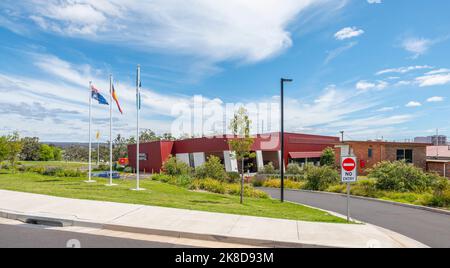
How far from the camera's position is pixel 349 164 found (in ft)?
35.0

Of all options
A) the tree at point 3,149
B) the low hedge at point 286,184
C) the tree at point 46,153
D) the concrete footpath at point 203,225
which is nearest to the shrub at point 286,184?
the low hedge at point 286,184

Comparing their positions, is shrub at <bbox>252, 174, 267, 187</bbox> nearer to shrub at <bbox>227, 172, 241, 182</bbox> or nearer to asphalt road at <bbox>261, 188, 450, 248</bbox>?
shrub at <bbox>227, 172, 241, 182</bbox>

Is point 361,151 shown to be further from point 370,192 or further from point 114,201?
point 114,201

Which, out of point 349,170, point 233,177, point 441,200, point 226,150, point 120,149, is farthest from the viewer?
point 120,149

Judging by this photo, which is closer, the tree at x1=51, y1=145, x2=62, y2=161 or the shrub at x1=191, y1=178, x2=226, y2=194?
the shrub at x1=191, y1=178, x2=226, y2=194

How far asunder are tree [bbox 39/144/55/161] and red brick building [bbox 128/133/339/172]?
55959 mm

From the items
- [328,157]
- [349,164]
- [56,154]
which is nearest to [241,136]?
[349,164]

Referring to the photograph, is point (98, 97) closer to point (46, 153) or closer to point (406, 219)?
point (406, 219)

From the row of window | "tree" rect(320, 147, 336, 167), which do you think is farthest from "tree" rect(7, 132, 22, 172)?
the row of window

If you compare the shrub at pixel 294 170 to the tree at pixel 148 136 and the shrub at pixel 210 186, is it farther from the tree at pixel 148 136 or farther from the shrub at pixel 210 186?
the tree at pixel 148 136

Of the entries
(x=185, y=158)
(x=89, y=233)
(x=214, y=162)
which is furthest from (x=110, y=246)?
(x=185, y=158)

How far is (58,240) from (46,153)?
104 metres

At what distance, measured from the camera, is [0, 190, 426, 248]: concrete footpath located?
7.54 m

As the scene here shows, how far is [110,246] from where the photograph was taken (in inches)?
270
